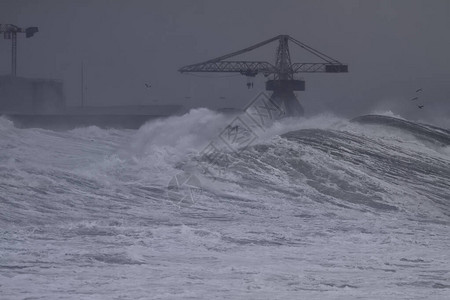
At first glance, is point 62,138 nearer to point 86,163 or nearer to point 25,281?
point 86,163

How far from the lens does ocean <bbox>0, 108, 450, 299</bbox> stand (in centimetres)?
966

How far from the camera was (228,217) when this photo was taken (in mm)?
14969

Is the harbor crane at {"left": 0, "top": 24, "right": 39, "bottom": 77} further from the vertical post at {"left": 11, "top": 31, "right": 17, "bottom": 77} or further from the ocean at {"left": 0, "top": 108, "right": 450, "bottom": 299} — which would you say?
the ocean at {"left": 0, "top": 108, "right": 450, "bottom": 299}

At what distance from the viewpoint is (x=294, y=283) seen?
9.69m

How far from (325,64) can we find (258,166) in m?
44.4

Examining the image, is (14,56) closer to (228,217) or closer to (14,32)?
A: (14,32)

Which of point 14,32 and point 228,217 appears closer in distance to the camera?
point 228,217

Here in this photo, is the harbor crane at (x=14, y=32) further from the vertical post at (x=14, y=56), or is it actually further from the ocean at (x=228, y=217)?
the ocean at (x=228, y=217)

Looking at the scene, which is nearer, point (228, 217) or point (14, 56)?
point (228, 217)

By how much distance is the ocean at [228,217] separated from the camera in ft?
31.7

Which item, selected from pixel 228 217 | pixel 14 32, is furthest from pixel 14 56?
pixel 228 217

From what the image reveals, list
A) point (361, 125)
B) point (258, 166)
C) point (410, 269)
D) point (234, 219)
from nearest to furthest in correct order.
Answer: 1. point (410, 269)
2. point (234, 219)
3. point (258, 166)
4. point (361, 125)

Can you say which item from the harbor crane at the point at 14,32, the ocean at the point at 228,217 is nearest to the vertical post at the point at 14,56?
the harbor crane at the point at 14,32

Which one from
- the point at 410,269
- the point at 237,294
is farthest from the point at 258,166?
the point at 237,294
